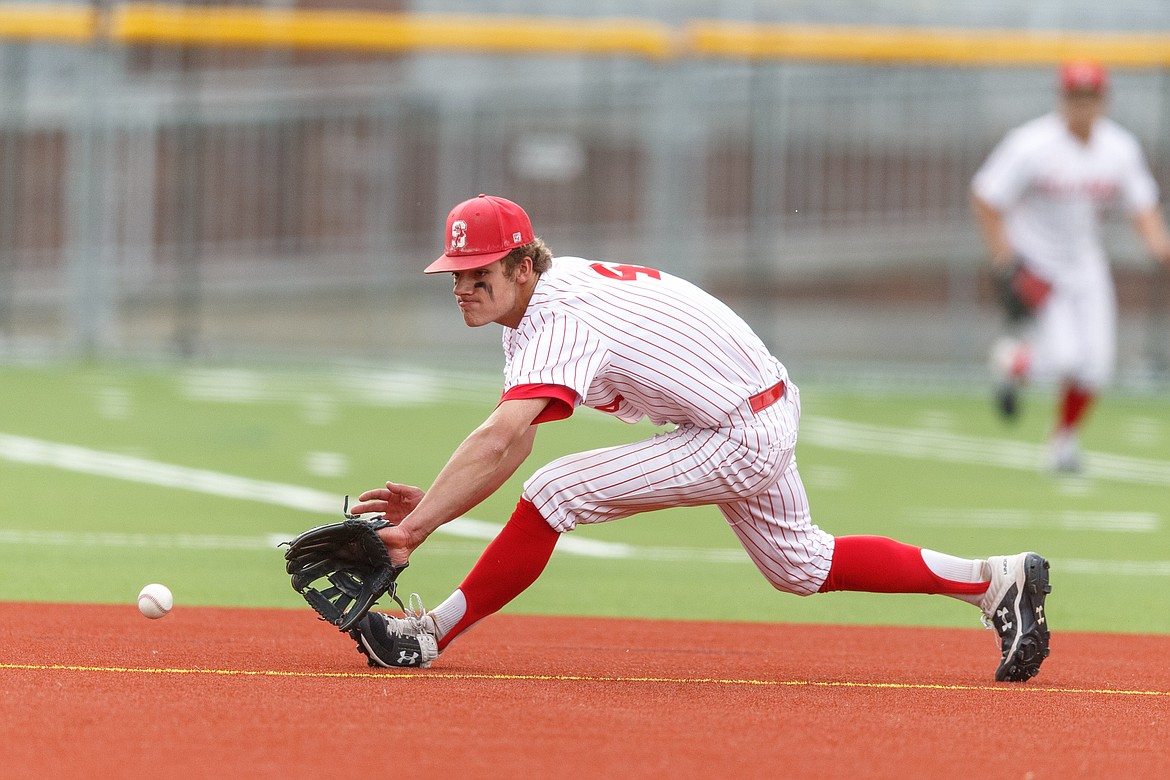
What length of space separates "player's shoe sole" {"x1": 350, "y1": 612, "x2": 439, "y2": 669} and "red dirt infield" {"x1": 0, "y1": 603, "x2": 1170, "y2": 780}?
61mm

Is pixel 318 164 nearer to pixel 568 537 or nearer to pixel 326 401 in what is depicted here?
pixel 326 401

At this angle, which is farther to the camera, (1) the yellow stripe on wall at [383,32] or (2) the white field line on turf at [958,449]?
(1) the yellow stripe on wall at [383,32]

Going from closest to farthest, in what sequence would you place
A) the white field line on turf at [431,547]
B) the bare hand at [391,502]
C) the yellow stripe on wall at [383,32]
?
the bare hand at [391,502] → the white field line on turf at [431,547] → the yellow stripe on wall at [383,32]

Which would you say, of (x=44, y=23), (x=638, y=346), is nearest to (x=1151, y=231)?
(x=638, y=346)

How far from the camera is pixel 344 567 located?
576 centimetres

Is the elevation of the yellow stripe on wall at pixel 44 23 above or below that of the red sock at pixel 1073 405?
above

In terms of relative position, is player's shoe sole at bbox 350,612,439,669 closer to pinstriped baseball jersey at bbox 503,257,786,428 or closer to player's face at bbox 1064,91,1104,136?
pinstriped baseball jersey at bbox 503,257,786,428

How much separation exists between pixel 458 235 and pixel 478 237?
0.19 feet

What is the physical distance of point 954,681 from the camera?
19.9 feet

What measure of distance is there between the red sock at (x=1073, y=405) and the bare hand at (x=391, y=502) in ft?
24.1

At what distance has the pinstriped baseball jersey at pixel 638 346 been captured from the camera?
5.57m

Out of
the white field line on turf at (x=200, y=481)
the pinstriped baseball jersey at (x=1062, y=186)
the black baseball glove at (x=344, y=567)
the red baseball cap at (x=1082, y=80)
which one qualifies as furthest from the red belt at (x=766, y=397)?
the pinstriped baseball jersey at (x=1062, y=186)

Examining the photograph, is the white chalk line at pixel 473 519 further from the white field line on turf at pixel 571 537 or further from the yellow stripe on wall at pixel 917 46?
the yellow stripe on wall at pixel 917 46

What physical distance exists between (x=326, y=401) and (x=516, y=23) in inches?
205
